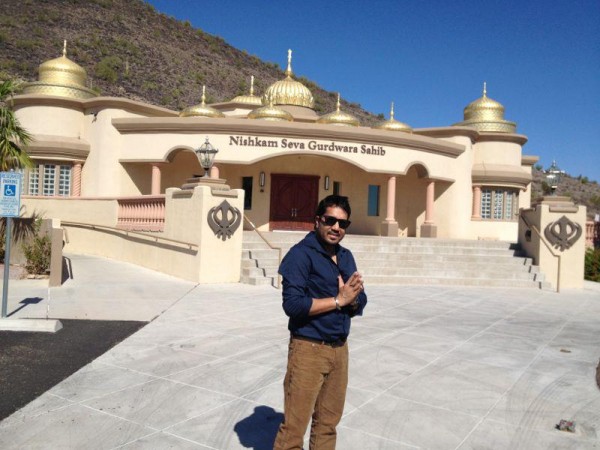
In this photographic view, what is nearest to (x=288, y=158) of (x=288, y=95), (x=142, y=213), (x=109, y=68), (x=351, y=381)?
(x=288, y=95)

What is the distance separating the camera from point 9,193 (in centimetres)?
815

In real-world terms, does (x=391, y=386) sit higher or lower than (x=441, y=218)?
lower

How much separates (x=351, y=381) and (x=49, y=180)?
19.6m

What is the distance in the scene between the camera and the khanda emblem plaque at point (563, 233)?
15.8 m

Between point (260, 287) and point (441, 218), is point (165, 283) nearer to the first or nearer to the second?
point (260, 287)

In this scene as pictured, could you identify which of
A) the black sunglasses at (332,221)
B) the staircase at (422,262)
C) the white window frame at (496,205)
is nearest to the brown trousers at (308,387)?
the black sunglasses at (332,221)

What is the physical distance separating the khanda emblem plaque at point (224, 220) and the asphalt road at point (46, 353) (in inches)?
204

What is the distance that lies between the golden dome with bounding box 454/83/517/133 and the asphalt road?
21694 mm

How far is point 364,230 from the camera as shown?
2455 centimetres

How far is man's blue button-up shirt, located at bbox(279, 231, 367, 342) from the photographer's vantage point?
3314 mm

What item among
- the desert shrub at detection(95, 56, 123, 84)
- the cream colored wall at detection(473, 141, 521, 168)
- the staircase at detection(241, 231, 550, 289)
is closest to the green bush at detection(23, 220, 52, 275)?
the staircase at detection(241, 231, 550, 289)

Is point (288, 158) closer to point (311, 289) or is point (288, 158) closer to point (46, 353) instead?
point (46, 353)

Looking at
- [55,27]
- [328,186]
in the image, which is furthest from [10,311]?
[55,27]

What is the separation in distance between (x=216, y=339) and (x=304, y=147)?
14.2m
